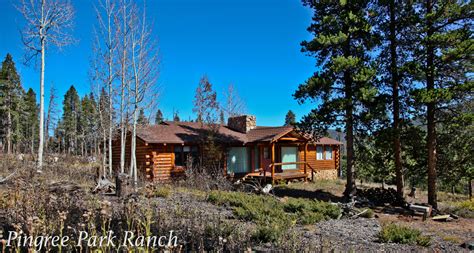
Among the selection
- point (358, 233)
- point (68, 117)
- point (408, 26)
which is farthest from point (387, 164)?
point (68, 117)

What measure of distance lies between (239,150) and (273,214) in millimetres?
13750

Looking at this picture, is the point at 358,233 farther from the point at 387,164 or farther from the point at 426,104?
the point at 387,164

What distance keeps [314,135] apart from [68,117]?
53086 mm

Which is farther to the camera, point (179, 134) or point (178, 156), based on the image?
point (179, 134)

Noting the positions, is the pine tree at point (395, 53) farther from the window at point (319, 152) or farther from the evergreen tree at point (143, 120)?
the evergreen tree at point (143, 120)

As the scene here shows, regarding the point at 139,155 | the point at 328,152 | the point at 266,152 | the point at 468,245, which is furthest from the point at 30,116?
the point at 468,245

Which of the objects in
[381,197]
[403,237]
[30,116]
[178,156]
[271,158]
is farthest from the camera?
[30,116]

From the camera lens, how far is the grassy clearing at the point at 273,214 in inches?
255

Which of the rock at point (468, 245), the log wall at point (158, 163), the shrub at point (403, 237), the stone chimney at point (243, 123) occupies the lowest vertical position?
the rock at point (468, 245)

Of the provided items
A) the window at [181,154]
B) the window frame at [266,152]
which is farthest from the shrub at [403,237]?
the window frame at [266,152]

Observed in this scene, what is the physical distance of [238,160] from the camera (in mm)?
22234

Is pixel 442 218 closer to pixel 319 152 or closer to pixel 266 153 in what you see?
pixel 266 153

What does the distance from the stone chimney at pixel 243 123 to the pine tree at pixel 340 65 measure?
31.0 feet

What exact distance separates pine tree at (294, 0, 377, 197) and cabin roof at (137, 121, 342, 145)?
3.88 m
